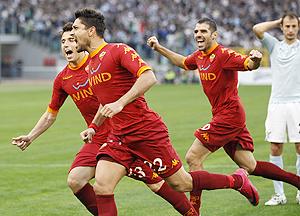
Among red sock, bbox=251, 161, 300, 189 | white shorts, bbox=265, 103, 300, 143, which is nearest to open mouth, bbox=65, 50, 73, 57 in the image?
red sock, bbox=251, 161, 300, 189

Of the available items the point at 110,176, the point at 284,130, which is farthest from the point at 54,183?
the point at 110,176

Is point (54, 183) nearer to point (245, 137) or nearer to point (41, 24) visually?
point (245, 137)

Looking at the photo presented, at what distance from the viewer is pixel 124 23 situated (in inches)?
2103

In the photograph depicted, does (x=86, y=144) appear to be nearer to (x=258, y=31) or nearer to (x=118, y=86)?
(x=118, y=86)

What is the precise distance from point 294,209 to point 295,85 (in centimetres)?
166

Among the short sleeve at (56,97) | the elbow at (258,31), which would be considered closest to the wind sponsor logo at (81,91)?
the short sleeve at (56,97)

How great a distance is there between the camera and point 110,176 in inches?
317

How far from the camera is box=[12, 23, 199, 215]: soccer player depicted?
8.73 meters

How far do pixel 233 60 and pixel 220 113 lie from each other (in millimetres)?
723

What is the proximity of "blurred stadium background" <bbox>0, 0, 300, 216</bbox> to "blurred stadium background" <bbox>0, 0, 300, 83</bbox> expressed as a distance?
7 centimetres

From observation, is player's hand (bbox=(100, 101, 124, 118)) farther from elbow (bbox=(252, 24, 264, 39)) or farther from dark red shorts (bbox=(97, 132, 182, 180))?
elbow (bbox=(252, 24, 264, 39))

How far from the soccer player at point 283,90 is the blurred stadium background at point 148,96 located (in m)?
0.85

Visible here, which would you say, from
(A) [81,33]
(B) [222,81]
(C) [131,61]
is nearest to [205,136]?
(B) [222,81]

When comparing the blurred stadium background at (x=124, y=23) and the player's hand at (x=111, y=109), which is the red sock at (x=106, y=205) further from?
the blurred stadium background at (x=124, y=23)
